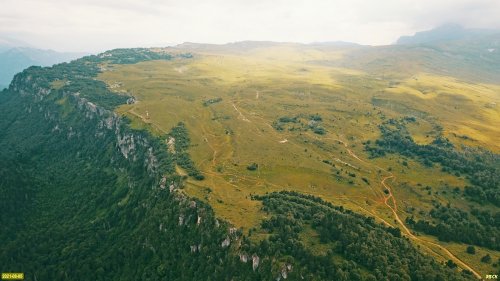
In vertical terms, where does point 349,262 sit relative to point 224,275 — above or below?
above

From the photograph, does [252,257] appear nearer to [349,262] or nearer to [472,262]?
[349,262]

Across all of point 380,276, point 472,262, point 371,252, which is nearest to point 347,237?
point 371,252

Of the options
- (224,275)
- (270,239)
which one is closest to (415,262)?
(270,239)

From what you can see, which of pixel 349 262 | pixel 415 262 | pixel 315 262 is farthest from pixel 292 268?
pixel 415 262

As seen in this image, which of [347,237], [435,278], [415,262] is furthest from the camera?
[347,237]

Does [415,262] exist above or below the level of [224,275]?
above

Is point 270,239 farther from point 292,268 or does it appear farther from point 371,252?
point 371,252

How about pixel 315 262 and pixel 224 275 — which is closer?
pixel 315 262

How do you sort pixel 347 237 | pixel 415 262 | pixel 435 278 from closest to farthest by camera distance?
pixel 435 278, pixel 415 262, pixel 347 237

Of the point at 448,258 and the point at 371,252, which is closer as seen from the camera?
the point at 371,252
